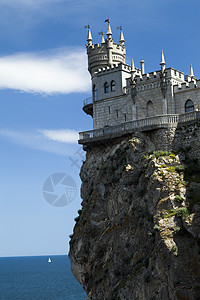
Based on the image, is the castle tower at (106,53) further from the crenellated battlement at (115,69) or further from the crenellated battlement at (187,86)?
the crenellated battlement at (187,86)

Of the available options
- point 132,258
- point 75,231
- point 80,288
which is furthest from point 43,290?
point 132,258

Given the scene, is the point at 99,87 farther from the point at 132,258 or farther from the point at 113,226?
the point at 132,258

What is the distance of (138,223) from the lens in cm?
5559

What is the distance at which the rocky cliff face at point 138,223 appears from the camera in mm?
49812

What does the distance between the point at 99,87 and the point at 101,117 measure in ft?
12.7

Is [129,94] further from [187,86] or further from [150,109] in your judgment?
[187,86]

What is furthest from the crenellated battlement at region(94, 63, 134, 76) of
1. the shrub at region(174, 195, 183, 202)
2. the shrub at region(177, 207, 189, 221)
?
the shrub at region(177, 207, 189, 221)

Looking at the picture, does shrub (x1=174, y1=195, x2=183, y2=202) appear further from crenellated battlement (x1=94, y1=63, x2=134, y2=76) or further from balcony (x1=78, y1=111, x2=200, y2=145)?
crenellated battlement (x1=94, y1=63, x2=134, y2=76)

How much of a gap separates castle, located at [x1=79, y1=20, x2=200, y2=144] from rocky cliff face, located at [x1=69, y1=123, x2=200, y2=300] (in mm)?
1822

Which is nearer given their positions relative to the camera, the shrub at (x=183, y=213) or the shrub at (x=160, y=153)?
the shrub at (x=183, y=213)

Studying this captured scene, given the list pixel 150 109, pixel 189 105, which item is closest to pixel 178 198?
pixel 189 105

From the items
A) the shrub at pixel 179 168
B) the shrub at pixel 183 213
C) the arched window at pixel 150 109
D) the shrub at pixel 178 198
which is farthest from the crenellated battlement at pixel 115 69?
the shrub at pixel 183 213

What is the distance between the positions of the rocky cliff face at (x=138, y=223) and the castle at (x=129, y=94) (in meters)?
1.82

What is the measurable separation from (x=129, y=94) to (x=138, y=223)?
16.8 m
